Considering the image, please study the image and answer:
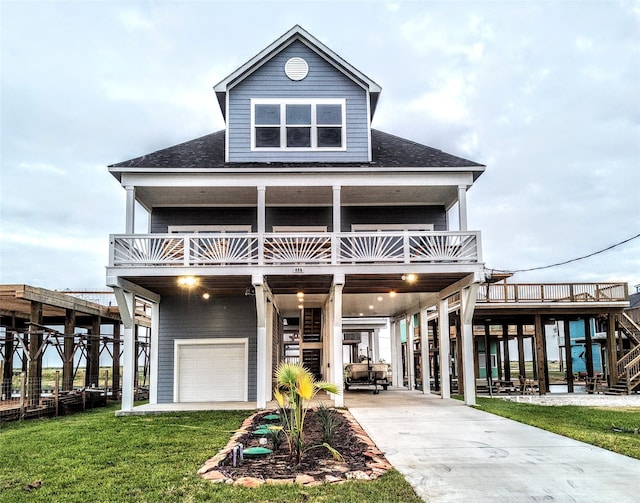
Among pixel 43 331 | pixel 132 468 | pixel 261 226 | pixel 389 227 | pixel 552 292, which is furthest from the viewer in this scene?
pixel 552 292

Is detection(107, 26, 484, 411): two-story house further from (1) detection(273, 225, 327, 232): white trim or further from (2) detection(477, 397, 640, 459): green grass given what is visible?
(2) detection(477, 397, 640, 459): green grass

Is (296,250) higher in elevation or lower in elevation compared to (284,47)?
lower

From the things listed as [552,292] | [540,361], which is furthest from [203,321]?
[552,292]

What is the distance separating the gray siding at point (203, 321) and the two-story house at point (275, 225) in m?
0.03

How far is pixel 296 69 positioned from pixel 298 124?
66.9 inches

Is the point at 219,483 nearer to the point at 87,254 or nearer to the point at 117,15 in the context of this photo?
the point at 117,15

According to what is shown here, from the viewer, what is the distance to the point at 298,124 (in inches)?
643

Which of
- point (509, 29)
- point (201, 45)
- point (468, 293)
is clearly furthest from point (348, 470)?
point (201, 45)

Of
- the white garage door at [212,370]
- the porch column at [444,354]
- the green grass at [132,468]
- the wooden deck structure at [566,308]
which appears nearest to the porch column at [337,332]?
the green grass at [132,468]

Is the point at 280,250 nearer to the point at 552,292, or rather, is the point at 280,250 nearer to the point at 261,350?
the point at 261,350

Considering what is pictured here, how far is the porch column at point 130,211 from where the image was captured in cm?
1437

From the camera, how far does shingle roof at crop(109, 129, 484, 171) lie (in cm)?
1501

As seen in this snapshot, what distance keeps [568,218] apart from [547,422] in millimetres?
23874

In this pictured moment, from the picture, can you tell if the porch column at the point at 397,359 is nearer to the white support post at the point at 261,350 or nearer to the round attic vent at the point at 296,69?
the white support post at the point at 261,350
